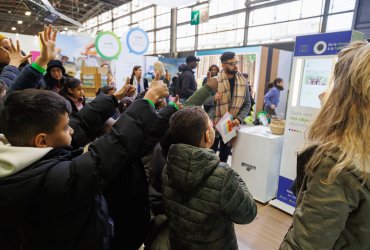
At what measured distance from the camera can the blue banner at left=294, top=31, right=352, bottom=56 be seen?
7.38 feet

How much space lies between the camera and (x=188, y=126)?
4.05ft

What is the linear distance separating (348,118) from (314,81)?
2010 mm

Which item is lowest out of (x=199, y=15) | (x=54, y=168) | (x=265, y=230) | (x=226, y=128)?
(x=265, y=230)

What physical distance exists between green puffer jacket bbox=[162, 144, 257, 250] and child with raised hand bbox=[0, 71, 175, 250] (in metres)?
0.31

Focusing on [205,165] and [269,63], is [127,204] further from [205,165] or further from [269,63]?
[269,63]

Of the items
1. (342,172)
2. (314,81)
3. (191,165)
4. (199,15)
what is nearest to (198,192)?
(191,165)

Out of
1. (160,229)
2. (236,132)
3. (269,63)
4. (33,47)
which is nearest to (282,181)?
(236,132)

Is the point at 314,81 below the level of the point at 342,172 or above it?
above

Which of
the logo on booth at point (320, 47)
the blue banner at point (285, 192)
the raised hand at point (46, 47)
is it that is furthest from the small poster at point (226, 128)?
the raised hand at point (46, 47)

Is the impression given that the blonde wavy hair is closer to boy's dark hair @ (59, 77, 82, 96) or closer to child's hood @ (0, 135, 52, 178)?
child's hood @ (0, 135, 52, 178)

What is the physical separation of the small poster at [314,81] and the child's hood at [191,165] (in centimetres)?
187

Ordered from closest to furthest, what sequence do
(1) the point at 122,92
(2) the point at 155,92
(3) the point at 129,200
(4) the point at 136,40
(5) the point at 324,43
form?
1. (2) the point at 155,92
2. (3) the point at 129,200
3. (1) the point at 122,92
4. (5) the point at 324,43
5. (4) the point at 136,40

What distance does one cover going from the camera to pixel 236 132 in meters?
3.08

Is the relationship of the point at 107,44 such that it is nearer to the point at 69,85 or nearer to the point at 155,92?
the point at 69,85
